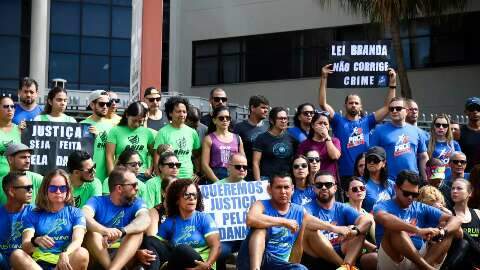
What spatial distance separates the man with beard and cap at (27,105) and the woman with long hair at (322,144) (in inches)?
134

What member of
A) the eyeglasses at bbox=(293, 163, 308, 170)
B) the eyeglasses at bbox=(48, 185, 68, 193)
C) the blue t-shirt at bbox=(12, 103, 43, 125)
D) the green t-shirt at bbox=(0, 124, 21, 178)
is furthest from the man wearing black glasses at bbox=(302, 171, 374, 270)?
the blue t-shirt at bbox=(12, 103, 43, 125)

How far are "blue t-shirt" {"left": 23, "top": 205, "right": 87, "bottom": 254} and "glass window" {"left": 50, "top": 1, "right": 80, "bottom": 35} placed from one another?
28911 mm

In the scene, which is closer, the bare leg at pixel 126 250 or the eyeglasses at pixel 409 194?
the bare leg at pixel 126 250

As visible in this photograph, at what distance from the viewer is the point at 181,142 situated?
12.0 m

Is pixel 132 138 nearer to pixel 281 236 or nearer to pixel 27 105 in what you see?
→ pixel 27 105

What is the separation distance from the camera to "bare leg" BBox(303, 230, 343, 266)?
1017cm

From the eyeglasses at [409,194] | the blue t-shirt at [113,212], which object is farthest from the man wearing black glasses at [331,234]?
the blue t-shirt at [113,212]

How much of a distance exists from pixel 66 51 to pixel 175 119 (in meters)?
26.5

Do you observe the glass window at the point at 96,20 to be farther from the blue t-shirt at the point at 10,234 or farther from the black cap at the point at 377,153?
the blue t-shirt at the point at 10,234

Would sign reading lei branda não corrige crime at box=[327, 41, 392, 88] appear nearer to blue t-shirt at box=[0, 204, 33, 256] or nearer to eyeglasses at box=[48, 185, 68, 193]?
eyeglasses at box=[48, 185, 68, 193]


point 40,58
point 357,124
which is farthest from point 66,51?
point 357,124

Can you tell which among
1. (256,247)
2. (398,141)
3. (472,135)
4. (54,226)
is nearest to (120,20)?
(472,135)

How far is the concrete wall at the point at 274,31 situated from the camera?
2659cm

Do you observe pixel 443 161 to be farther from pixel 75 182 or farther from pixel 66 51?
pixel 66 51
